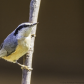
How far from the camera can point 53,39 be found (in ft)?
10.8

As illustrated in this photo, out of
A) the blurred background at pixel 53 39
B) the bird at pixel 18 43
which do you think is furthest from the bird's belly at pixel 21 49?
the blurred background at pixel 53 39

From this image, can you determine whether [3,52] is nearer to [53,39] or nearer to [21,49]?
[21,49]

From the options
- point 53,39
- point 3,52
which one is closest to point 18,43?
point 3,52

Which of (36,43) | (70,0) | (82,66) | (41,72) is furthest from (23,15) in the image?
(82,66)

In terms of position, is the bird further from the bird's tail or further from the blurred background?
the blurred background

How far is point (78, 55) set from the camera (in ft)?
11.0

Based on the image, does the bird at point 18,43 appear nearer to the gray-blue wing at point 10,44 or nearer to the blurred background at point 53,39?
the gray-blue wing at point 10,44

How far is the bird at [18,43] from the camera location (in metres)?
1.65

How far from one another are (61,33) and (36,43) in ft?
1.58

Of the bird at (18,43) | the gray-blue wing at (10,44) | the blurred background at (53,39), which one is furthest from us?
the blurred background at (53,39)

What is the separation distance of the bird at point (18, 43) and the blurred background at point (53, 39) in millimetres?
1423

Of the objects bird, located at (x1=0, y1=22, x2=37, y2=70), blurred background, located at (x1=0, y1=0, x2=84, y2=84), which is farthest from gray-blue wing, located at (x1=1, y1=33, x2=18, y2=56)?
blurred background, located at (x1=0, y1=0, x2=84, y2=84)

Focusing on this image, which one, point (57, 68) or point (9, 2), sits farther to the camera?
point (57, 68)

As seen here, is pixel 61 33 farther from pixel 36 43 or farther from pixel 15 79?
pixel 15 79
